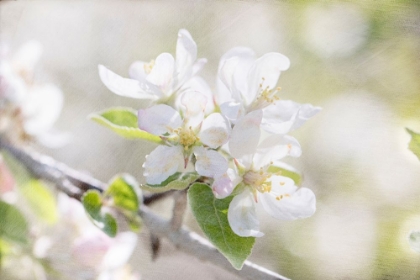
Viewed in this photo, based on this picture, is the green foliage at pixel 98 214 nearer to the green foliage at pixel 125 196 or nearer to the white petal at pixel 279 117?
the green foliage at pixel 125 196

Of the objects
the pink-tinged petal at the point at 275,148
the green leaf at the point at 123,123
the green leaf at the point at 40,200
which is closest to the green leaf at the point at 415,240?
the pink-tinged petal at the point at 275,148

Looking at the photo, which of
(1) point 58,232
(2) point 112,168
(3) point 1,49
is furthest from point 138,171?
(3) point 1,49

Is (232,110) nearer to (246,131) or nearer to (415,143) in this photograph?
(246,131)

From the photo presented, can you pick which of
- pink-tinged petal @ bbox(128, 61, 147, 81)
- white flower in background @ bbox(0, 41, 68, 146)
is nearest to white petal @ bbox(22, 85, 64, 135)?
white flower in background @ bbox(0, 41, 68, 146)

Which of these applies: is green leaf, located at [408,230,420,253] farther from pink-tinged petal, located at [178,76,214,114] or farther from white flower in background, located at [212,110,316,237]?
pink-tinged petal, located at [178,76,214,114]

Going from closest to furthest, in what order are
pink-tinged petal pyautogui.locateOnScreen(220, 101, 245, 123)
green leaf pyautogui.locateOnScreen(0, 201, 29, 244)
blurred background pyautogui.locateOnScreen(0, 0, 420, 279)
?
pink-tinged petal pyautogui.locateOnScreen(220, 101, 245, 123)
blurred background pyautogui.locateOnScreen(0, 0, 420, 279)
green leaf pyautogui.locateOnScreen(0, 201, 29, 244)
